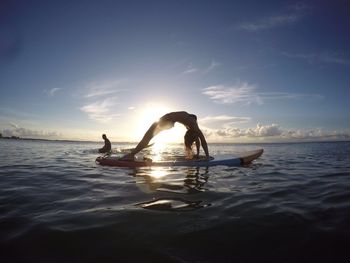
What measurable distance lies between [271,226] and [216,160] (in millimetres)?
8183

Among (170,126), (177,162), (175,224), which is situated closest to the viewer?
(175,224)

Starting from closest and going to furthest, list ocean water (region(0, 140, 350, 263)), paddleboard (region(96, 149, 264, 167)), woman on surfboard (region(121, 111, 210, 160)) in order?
ocean water (region(0, 140, 350, 263))
paddleboard (region(96, 149, 264, 167))
woman on surfboard (region(121, 111, 210, 160))

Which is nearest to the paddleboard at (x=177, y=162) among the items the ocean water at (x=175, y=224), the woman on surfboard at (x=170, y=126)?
the woman on surfboard at (x=170, y=126)

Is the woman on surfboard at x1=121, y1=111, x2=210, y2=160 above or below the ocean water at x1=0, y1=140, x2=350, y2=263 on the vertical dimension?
above

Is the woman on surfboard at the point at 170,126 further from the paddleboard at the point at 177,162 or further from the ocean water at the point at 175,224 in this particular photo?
the ocean water at the point at 175,224

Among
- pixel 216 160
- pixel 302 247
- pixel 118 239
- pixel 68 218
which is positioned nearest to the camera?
pixel 302 247

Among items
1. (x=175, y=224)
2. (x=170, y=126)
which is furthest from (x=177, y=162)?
(x=175, y=224)

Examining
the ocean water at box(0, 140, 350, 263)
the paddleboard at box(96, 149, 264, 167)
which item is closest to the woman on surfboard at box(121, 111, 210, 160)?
the paddleboard at box(96, 149, 264, 167)

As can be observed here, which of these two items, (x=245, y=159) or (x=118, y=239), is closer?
(x=118, y=239)

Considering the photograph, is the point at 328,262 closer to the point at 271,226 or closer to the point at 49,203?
the point at 271,226

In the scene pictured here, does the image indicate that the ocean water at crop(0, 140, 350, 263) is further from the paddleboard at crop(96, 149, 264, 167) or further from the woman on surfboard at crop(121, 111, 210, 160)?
the woman on surfboard at crop(121, 111, 210, 160)

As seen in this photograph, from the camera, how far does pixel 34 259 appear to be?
291cm

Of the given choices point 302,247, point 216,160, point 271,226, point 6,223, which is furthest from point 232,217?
point 216,160

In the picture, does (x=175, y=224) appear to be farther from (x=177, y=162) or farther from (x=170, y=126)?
(x=170, y=126)
